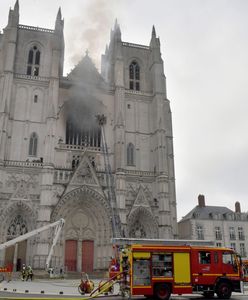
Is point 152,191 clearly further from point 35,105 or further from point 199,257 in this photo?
point 199,257

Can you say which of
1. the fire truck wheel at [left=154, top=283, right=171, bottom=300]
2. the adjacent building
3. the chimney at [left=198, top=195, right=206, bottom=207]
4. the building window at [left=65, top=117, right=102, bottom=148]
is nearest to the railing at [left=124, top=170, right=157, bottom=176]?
the building window at [left=65, top=117, right=102, bottom=148]

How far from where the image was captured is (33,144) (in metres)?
36.1

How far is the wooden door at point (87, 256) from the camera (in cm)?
3350

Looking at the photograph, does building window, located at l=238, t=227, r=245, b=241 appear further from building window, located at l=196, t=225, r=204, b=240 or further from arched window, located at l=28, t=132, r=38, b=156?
arched window, located at l=28, t=132, r=38, b=156

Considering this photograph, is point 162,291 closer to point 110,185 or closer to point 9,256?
point 9,256

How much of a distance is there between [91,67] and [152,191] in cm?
1687

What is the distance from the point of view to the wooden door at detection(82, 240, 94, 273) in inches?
1319

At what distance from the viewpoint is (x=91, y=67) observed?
42750 millimetres

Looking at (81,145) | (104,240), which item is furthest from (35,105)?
(104,240)

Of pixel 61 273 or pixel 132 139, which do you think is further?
pixel 132 139

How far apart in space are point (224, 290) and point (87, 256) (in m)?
21.2

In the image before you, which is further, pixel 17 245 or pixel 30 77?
pixel 30 77

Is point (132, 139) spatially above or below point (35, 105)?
below

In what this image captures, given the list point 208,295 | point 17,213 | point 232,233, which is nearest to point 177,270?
point 208,295
